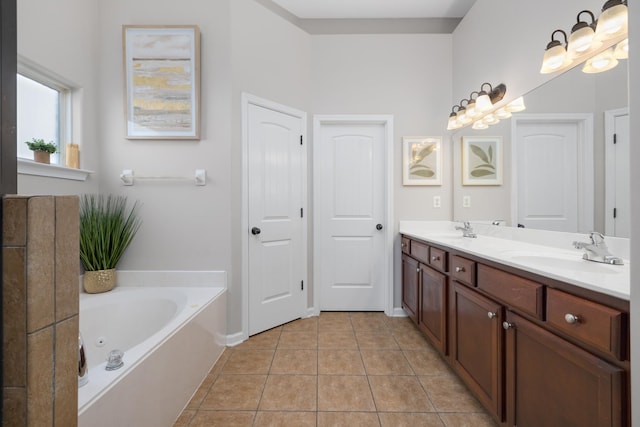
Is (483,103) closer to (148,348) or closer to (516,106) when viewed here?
(516,106)

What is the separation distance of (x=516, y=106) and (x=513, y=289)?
1330 millimetres

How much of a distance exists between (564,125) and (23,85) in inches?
122

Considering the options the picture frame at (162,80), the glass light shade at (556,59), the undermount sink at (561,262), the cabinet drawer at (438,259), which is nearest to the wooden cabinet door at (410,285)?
the cabinet drawer at (438,259)

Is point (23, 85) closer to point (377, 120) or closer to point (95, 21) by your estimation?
point (95, 21)

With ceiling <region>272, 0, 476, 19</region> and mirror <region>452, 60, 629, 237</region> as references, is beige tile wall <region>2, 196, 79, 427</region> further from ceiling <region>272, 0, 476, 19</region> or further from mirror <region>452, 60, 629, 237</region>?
ceiling <region>272, 0, 476, 19</region>

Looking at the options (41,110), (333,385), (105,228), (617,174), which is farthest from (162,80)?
(617,174)

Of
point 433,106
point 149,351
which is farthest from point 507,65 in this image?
point 149,351

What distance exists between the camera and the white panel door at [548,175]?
147 cm

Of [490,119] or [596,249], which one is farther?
[490,119]

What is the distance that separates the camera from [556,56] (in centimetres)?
147

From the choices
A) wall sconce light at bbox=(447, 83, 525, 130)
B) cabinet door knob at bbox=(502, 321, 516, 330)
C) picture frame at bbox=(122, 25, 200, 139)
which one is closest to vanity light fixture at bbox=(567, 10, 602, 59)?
wall sconce light at bbox=(447, 83, 525, 130)

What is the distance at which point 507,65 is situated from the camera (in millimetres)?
2033

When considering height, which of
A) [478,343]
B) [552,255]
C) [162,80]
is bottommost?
[478,343]

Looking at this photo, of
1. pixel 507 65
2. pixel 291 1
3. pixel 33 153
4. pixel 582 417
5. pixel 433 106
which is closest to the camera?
pixel 582 417
